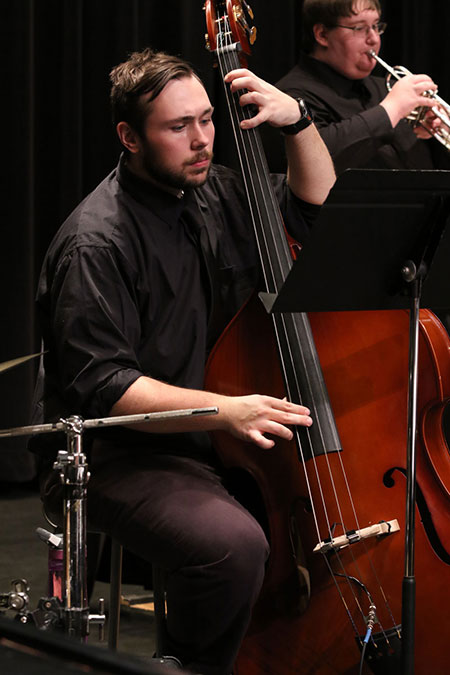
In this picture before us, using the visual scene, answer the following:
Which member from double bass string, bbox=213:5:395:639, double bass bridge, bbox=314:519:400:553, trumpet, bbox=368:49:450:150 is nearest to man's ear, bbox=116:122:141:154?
double bass string, bbox=213:5:395:639

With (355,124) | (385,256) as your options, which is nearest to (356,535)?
(385,256)

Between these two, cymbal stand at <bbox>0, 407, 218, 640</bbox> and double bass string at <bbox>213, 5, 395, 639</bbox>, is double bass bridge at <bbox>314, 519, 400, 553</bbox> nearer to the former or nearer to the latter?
double bass string at <bbox>213, 5, 395, 639</bbox>

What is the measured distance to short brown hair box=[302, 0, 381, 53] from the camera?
2.88 metres

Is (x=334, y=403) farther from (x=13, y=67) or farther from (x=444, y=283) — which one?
(x=13, y=67)

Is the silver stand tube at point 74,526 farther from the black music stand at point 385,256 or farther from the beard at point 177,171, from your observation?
the beard at point 177,171

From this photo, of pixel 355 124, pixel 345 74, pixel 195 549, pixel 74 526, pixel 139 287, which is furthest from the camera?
pixel 345 74

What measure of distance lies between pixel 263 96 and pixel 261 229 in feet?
0.90

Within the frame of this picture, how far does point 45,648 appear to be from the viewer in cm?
49

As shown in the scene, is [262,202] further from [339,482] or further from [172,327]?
[339,482]

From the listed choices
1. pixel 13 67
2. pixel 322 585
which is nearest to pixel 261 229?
pixel 322 585

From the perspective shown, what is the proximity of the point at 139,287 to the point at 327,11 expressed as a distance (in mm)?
1451

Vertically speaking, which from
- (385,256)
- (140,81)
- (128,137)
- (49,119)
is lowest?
(385,256)

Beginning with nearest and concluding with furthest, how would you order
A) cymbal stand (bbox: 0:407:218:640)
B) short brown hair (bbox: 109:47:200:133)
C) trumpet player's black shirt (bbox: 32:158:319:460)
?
cymbal stand (bbox: 0:407:218:640), trumpet player's black shirt (bbox: 32:158:319:460), short brown hair (bbox: 109:47:200:133)

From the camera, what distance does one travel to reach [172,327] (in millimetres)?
1881
